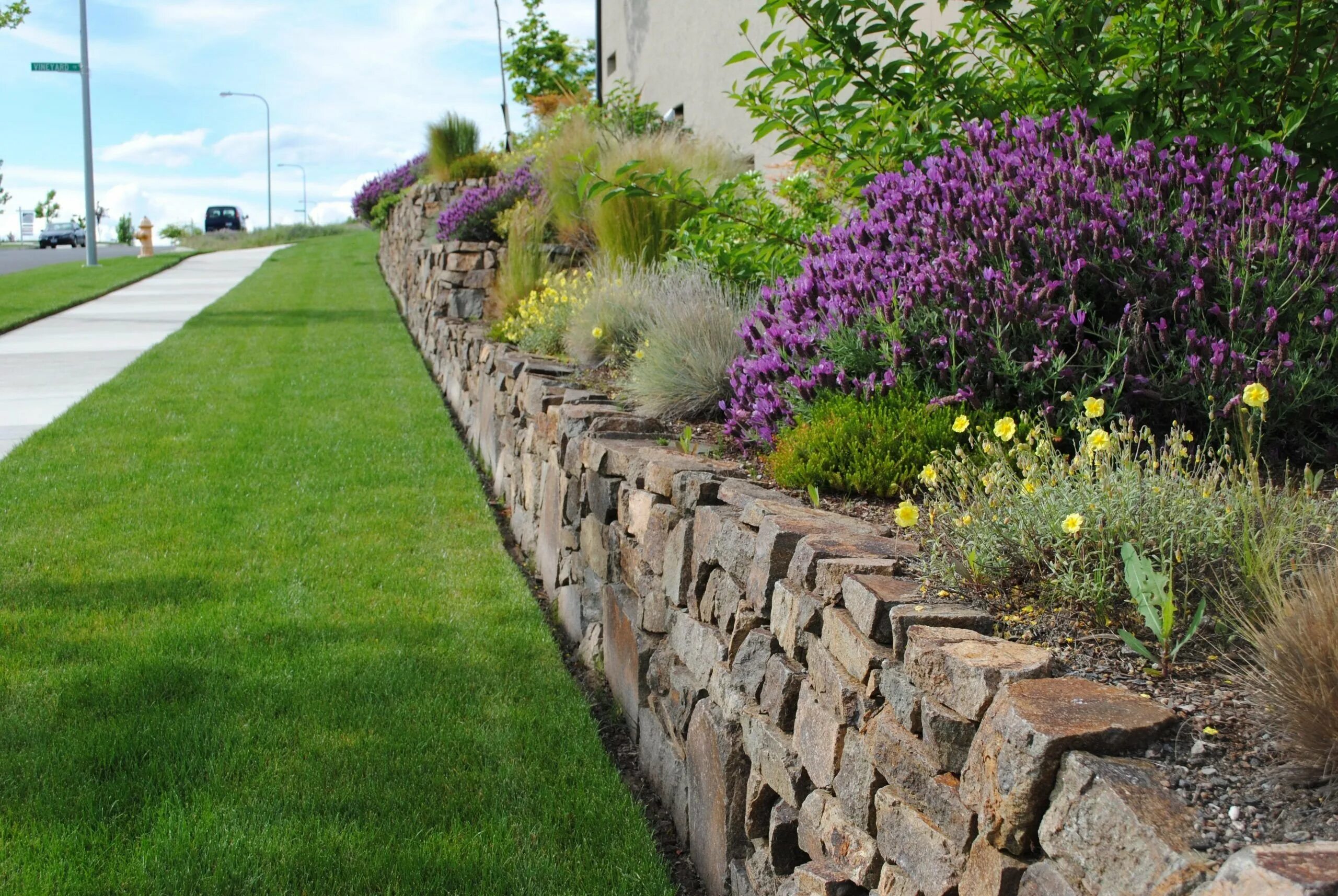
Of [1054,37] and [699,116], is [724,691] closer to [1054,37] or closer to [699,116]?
[1054,37]

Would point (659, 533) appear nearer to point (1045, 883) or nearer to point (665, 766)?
point (665, 766)

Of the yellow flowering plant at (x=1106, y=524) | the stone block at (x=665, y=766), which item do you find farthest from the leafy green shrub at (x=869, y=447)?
the stone block at (x=665, y=766)

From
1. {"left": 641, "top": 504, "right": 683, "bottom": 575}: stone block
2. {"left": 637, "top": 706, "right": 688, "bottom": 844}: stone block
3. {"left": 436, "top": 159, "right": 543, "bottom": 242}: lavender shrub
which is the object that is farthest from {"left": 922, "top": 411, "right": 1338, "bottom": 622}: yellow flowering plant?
{"left": 436, "top": 159, "right": 543, "bottom": 242}: lavender shrub

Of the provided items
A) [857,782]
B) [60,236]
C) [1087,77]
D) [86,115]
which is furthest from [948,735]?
[60,236]

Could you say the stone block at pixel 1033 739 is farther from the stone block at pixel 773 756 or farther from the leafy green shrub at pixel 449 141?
the leafy green shrub at pixel 449 141

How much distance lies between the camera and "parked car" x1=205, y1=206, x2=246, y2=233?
4903cm

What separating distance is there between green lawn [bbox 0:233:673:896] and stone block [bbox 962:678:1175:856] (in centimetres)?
147

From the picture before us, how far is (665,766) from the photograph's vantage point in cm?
363

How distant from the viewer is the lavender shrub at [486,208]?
11.3 metres

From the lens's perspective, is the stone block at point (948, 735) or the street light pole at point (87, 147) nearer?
the stone block at point (948, 735)

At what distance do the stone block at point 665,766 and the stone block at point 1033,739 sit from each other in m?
1.62

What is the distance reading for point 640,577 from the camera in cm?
401

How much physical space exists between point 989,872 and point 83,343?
42.6 ft

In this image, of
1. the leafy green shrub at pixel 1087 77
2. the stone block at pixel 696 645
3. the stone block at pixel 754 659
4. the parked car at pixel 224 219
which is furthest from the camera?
the parked car at pixel 224 219
